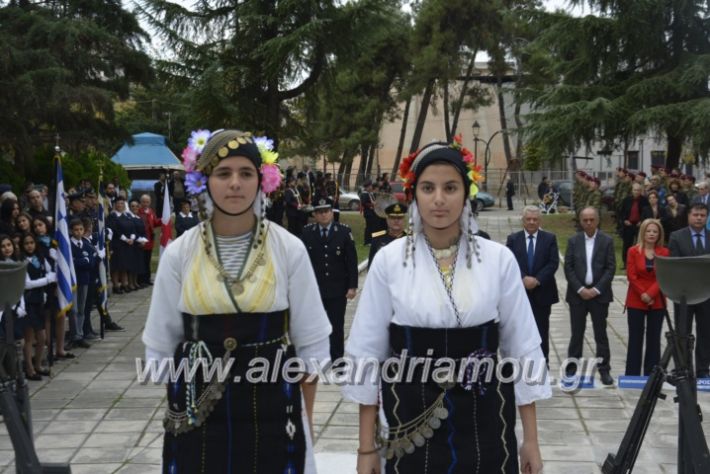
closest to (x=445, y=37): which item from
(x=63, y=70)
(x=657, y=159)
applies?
(x=657, y=159)

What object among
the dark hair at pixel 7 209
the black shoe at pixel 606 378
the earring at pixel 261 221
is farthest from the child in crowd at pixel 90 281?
the earring at pixel 261 221

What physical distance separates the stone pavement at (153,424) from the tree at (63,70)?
21.7 ft

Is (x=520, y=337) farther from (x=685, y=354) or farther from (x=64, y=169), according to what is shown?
(x=64, y=169)

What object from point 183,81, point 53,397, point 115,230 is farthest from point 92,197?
point 183,81

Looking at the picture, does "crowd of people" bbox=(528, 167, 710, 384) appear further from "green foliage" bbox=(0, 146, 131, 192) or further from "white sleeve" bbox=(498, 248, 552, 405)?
"green foliage" bbox=(0, 146, 131, 192)

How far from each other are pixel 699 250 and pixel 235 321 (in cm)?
706

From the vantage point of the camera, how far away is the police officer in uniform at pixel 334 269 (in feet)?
34.0

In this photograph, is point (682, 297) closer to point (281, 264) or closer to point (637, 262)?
point (281, 264)

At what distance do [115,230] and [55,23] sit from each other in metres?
6.68

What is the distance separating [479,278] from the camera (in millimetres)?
3752

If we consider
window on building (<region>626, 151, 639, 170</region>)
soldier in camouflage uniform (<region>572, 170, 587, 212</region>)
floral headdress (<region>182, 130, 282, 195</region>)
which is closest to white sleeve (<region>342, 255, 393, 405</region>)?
floral headdress (<region>182, 130, 282, 195</region>)

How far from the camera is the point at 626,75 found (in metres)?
30.6

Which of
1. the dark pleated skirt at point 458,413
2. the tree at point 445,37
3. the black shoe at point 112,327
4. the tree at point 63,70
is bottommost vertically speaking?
the black shoe at point 112,327

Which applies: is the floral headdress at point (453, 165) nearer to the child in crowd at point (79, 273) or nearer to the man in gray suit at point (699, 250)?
the man in gray suit at point (699, 250)
